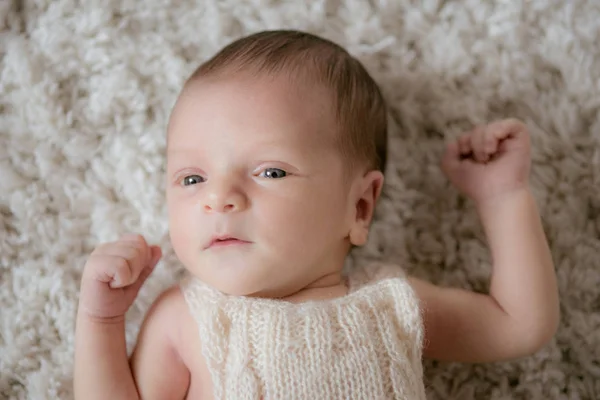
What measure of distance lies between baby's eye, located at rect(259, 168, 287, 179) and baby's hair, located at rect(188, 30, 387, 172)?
Result: 12 centimetres

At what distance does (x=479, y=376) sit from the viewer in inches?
56.2

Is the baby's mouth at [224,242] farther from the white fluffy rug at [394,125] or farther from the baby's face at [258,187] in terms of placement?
the white fluffy rug at [394,125]

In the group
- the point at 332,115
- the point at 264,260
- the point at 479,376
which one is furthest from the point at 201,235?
the point at 479,376

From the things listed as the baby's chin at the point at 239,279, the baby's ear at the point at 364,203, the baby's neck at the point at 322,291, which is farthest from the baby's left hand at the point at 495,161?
the baby's chin at the point at 239,279

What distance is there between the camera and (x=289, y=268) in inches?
44.1

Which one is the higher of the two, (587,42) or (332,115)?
(587,42)

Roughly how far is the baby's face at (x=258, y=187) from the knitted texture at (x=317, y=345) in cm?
6

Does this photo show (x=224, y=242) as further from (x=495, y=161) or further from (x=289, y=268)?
(x=495, y=161)

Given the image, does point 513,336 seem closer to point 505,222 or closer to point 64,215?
point 505,222

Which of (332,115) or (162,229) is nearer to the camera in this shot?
(332,115)

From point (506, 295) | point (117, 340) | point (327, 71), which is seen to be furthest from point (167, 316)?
point (506, 295)

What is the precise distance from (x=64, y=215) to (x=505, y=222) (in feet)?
2.96

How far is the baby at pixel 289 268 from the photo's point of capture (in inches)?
41.6

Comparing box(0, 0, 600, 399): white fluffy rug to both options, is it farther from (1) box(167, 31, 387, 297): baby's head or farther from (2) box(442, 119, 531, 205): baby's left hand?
(1) box(167, 31, 387, 297): baby's head
